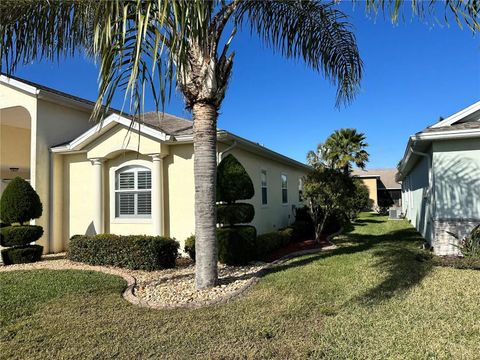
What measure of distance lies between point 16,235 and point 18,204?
0.93 m

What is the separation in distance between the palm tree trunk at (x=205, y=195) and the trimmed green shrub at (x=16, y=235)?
6573 mm

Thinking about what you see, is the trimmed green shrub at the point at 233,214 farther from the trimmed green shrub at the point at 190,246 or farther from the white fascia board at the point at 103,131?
the white fascia board at the point at 103,131

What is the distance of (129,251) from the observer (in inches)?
352

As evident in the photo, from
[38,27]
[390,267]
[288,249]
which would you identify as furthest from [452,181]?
[38,27]

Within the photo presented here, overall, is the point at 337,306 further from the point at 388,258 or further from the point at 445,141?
the point at 445,141

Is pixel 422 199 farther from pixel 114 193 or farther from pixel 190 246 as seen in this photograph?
pixel 114 193

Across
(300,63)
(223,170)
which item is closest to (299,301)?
(223,170)

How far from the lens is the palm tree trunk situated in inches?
258

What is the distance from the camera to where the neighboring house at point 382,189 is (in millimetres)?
35812

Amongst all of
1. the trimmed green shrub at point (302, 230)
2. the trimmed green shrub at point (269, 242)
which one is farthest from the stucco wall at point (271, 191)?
the trimmed green shrub at point (269, 242)

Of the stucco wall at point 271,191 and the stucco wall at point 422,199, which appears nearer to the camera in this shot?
the stucco wall at point 422,199

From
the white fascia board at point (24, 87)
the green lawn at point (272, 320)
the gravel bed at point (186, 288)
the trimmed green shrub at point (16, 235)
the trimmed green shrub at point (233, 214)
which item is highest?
the white fascia board at point (24, 87)

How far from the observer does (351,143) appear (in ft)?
92.7

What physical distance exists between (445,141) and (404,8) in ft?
20.8
